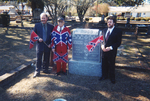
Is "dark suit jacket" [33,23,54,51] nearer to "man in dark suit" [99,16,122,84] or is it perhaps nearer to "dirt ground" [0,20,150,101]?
"dirt ground" [0,20,150,101]

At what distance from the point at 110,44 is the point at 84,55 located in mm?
1004

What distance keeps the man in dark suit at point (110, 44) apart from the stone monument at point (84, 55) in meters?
0.36

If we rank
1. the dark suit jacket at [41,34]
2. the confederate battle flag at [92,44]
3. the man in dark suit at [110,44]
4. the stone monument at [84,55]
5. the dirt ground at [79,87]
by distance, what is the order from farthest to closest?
1. the stone monument at [84,55]
2. the dark suit jacket at [41,34]
3. the confederate battle flag at [92,44]
4. the man in dark suit at [110,44]
5. the dirt ground at [79,87]

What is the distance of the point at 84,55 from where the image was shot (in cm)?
→ 443

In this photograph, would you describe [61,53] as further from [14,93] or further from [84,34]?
[14,93]

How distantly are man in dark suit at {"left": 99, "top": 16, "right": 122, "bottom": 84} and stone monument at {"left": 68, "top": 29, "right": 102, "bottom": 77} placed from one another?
36 cm

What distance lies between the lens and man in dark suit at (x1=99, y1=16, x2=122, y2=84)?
11.8 ft

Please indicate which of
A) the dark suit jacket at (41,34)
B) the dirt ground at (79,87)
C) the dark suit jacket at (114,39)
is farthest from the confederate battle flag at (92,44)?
the dark suit jacket at (41,34)

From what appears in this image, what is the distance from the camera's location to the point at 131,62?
5.65 meters

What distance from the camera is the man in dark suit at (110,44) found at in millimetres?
3611

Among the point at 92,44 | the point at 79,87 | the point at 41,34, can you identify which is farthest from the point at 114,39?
the point at 41,34

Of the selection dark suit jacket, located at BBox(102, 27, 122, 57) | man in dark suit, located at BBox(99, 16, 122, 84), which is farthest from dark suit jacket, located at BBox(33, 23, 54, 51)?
dark suit jacket, located at BBox(102, 27, 122, 57)

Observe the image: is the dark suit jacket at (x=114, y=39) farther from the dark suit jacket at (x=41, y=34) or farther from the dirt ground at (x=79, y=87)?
the dark suit jacket at (x=41, y=34)

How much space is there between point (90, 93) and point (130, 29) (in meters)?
11.7
